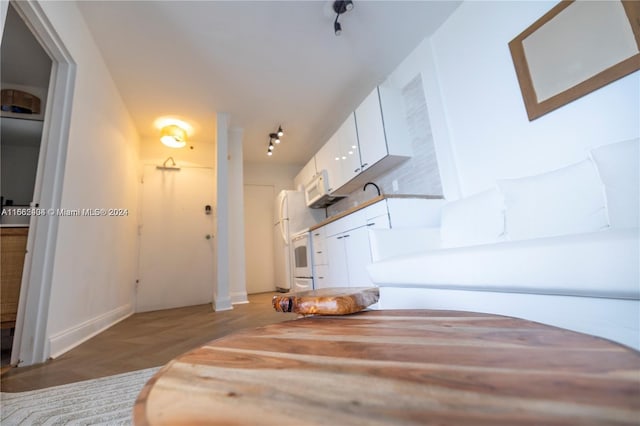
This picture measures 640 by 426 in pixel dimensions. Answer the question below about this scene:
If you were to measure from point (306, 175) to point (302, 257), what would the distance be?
157 centimetres

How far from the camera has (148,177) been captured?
12.2ft

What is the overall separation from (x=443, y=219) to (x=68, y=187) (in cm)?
270

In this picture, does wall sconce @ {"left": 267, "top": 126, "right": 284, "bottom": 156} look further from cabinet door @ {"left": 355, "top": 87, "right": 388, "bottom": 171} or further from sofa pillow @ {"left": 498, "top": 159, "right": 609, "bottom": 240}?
sofa pillow @ {"left": 498, "top": 159, "right": 609, "bottom": 240}

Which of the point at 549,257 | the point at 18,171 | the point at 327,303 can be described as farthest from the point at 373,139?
the point at 18,171

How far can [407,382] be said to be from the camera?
0.98ft

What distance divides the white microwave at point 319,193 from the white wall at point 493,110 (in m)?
1.74

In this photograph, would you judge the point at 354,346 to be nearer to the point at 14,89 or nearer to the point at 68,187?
the point at 68,187

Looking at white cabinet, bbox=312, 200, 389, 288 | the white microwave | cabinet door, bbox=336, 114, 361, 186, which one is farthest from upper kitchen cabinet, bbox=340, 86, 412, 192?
the white microwave

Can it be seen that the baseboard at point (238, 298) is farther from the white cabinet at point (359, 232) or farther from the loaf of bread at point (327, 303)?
the loaf of bread at point (327, 303)

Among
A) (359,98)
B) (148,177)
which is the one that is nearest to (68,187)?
(148,177)

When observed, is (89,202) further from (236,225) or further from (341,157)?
(341,157)

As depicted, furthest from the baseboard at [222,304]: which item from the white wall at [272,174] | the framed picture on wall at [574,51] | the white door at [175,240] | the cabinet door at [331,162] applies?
the framed picture on wall at [574,51]

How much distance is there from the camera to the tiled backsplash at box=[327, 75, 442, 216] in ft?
8.05

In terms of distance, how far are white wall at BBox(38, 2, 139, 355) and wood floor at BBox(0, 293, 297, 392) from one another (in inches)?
7.4
